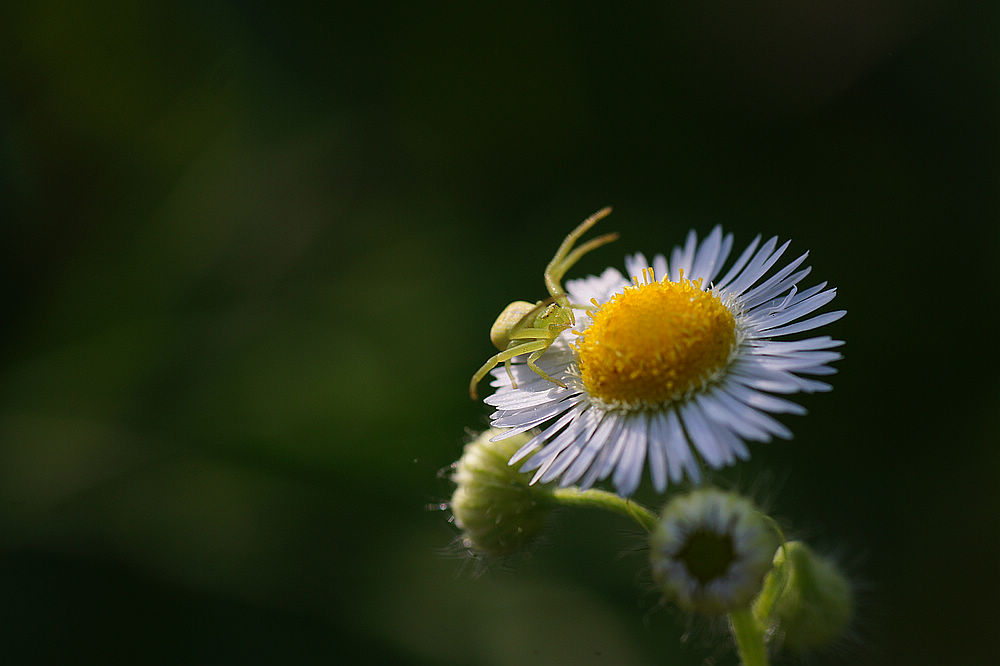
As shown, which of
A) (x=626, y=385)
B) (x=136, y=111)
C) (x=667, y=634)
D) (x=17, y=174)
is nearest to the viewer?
(x=626, y=385)

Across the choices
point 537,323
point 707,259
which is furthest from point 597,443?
point 707,259

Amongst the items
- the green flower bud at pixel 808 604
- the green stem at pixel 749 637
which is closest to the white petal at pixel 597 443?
the green stem at pixel 749 637

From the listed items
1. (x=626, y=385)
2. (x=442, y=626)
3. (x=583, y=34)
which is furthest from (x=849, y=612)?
(x=583, y=34)

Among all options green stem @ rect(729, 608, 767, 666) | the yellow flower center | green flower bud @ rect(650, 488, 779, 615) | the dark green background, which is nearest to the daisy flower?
the yellow flower center

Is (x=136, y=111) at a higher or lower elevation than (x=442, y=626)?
higher

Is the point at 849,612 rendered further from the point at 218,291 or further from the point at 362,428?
the point at 218,291

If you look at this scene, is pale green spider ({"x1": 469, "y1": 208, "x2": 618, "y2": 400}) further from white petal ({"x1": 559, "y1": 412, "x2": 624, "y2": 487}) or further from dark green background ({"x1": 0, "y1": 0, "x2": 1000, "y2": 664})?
dark green background ({"x1": 0, "y1": 0, "x2": 1000, "y2": 664})
